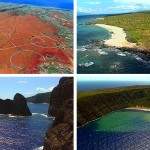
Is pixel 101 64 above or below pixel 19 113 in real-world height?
above

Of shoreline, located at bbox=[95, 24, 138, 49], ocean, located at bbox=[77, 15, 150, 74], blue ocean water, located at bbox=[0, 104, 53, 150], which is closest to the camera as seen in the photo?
blue ocean water, located at bbox=[0, 104, 53, 150]

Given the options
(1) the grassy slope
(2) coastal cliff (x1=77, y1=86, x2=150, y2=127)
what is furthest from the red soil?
(1) the grassy slope

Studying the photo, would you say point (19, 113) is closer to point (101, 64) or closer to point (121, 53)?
point (101, 64)

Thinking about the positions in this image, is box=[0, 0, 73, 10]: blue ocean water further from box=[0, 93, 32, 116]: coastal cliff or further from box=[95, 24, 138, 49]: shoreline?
box=[0, 93, 32, 116]: coastal cliff

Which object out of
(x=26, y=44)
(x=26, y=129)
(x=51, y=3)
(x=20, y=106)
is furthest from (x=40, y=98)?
(x=51, y=3)

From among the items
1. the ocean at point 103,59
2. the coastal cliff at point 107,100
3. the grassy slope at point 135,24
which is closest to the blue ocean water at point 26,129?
the coastal cliff at point 107,100

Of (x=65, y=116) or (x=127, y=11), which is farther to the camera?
(x=127, y=11)

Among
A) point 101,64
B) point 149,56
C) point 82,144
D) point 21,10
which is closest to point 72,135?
point 82,144

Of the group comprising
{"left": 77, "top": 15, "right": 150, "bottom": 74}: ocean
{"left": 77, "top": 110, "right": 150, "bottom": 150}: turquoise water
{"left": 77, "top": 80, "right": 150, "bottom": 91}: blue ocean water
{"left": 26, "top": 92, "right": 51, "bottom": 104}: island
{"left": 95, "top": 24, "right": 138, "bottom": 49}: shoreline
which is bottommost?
{"left": 77, "top": 110, "right": 150, "bottom": 150}: turquoise water

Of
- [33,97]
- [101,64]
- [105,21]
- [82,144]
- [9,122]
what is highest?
[105,21]
